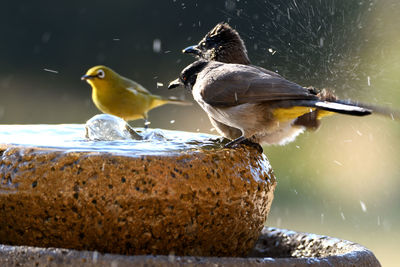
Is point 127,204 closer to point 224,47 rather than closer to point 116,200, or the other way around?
point 116,200

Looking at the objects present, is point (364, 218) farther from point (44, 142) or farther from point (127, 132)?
point (44, 142)

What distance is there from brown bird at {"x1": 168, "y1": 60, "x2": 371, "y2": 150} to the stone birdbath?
0.74m

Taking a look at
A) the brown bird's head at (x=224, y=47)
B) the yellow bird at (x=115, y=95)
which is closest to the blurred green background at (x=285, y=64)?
the brown bird's head at (x=224, y=47)

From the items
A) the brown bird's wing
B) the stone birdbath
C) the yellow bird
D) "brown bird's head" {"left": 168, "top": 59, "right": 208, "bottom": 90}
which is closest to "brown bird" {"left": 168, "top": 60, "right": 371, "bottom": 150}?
the brown bird's wing

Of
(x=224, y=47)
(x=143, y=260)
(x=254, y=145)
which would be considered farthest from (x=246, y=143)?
(x=224, y=47)

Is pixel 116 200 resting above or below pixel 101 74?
above

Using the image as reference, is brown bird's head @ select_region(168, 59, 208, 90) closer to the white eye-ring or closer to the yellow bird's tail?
the white eye-ring

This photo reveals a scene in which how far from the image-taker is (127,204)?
211 centimetres

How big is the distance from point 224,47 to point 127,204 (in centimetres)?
218

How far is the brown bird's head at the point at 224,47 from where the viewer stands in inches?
161

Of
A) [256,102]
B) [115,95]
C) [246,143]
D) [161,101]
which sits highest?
[256,102]

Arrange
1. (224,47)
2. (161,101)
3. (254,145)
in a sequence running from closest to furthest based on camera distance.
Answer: (254,145), (224,47), (161,101)

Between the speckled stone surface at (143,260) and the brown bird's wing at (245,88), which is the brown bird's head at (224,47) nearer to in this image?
the brown bird's wing at (245,88)

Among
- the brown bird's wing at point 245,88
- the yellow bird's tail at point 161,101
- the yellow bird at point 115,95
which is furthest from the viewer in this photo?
the yellow bird's tail at point 161,101
